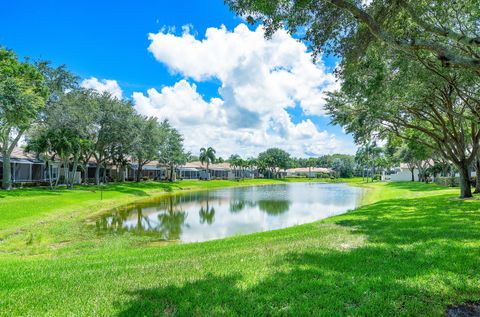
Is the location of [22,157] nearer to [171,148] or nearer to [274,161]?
[171,148]

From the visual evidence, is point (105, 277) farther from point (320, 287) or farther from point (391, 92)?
point (391, 92)

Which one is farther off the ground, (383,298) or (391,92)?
(391,92)

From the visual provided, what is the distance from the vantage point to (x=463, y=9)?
11.7m

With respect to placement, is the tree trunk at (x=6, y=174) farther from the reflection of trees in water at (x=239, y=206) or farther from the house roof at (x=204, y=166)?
the house roof at (x=204, y=166)

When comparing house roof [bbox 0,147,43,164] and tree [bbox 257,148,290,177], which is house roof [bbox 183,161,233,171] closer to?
tree [bbox 257,148,290,177]

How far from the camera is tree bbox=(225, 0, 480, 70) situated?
601 centimetres

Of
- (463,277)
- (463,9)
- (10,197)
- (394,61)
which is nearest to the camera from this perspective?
(463,277)

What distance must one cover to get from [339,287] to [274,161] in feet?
335

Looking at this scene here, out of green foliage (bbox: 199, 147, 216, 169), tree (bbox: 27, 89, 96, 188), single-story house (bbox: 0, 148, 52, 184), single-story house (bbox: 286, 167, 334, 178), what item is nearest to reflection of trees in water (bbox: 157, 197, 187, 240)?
tree (bbox: 27, 89, 96, 188)

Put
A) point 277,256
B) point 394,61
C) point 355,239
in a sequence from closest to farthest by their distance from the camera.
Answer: point 277,256 < point 355,239 < point 394,61

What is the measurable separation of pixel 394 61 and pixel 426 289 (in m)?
11.4

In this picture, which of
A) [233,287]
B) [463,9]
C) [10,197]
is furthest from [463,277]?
[10,197]

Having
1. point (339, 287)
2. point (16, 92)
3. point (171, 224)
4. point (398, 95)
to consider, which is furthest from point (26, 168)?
point (339, 287)

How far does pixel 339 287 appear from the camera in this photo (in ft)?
15.8
